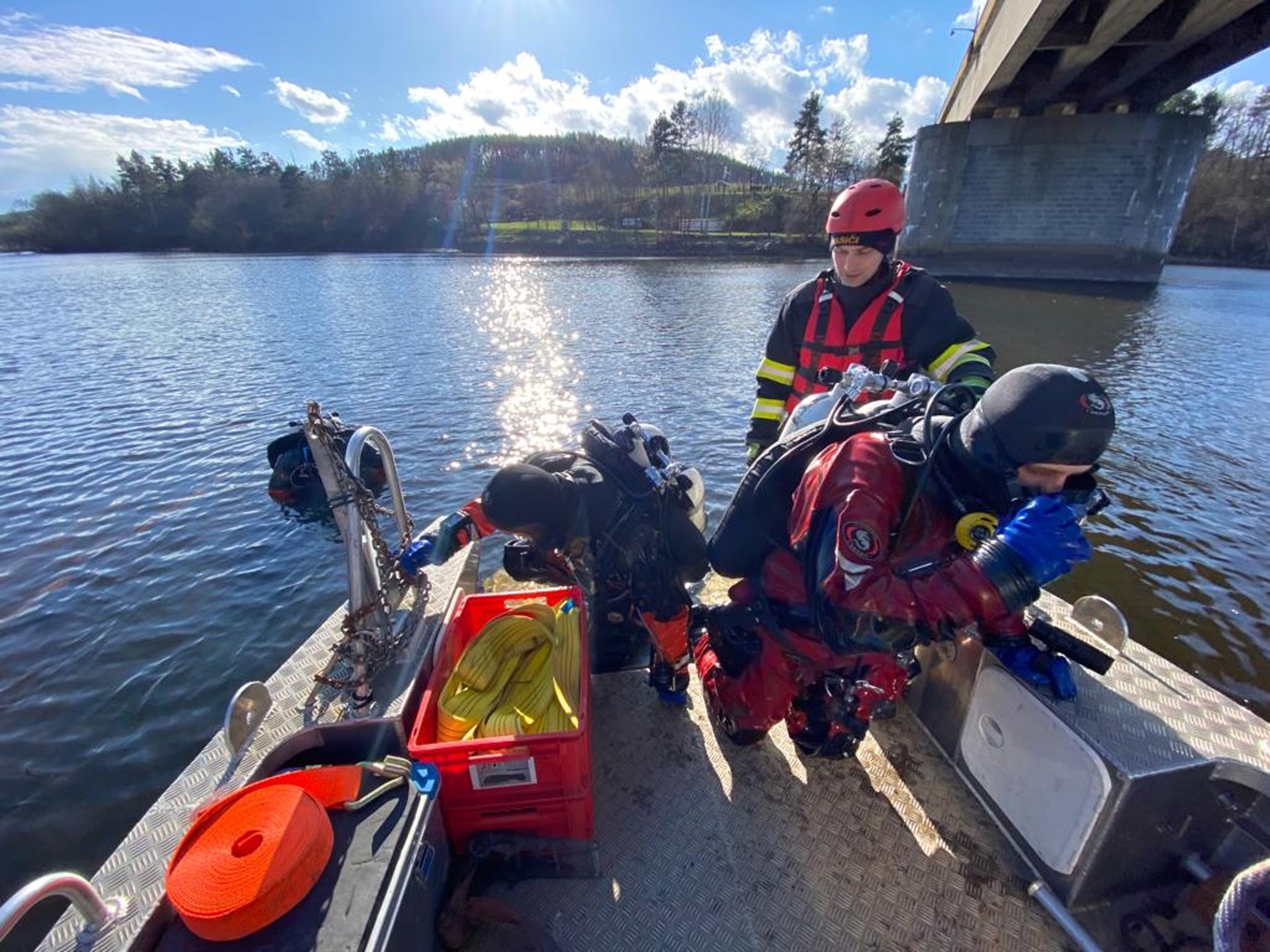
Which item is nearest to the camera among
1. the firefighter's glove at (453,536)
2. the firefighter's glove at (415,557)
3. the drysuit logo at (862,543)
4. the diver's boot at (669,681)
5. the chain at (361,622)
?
the drysuit logo at (862,543)

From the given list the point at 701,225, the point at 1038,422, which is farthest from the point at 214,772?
the point at 701,225

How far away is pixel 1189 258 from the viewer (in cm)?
4062

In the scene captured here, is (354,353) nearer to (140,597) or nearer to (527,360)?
(527,360)

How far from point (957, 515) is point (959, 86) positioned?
3378 centimetres

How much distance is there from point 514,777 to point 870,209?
11.2 ft

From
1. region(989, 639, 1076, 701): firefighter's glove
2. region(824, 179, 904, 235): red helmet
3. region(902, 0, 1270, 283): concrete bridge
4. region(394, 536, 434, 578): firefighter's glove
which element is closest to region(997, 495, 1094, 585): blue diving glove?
region(989, 639, 1076, 701): firefighter's glove

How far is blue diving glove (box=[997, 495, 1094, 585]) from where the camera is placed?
1.67 metres

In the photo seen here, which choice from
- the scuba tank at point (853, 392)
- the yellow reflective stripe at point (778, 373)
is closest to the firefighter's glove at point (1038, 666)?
the scuba tank at point (853, 392)

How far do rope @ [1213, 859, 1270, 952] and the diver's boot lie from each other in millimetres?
2020

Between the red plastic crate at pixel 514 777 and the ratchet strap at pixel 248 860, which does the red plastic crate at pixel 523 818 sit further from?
the ratchet strap at pixel 248 860

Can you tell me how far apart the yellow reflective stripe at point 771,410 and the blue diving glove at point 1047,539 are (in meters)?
2.27

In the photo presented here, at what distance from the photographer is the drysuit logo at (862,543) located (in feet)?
5.93

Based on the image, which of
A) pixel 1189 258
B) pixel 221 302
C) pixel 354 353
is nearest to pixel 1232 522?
pixel 354 353

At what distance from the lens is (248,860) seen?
→ 56.4 inches
